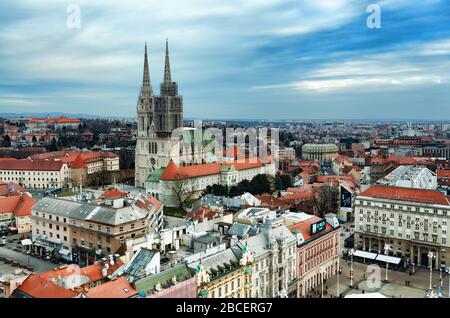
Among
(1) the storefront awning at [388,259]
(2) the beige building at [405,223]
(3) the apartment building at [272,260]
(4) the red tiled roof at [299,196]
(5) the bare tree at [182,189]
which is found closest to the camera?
(3) the apartment building at [272,260]

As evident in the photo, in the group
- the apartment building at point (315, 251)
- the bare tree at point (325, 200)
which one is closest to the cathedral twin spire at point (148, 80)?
the bare tree at point (325, 200)

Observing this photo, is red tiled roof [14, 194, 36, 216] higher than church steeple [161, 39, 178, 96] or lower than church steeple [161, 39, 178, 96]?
lower

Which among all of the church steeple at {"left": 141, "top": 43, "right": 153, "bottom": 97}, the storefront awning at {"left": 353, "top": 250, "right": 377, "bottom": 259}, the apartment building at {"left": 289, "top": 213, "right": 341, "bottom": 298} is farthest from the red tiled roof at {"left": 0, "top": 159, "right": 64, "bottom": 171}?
the storefront awning at {"left": 353, "top": 250, "right": 377, "bottom": 259}

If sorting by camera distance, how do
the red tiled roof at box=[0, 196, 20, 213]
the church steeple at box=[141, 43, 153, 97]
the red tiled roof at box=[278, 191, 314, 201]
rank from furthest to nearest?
the church steeple at box=[141, 43, 153, 97]
the red tiled roof at box=[278, 191, 314, 201]
the red tiled roof at box=[0, 196, 20, 213]

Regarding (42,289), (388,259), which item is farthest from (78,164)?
(42,289)

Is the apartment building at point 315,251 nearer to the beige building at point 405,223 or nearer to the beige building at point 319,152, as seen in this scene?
the beige building at point 405,223

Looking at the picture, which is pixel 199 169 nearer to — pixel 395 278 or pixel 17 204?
pixel 17 204

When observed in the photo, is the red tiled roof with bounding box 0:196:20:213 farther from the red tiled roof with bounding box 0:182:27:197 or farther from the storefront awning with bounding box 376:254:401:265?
the storefront awning with bounding box 376:254:401:265
